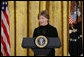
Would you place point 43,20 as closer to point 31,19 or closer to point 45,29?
point 45,29

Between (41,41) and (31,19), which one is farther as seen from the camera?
(31,19)

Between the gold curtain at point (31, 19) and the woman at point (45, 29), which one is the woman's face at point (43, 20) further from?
the gold curtain at point (31, 19)

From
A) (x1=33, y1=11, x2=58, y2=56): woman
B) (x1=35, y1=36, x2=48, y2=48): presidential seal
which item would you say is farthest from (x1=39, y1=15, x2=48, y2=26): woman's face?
(x1=35, y1=36, x2=48, y2=48): presidential seal

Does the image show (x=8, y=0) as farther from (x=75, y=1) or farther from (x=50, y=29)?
(x=75, y=1)

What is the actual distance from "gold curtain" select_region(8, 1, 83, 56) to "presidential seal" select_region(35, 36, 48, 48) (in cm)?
79

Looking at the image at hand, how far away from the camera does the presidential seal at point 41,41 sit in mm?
2346

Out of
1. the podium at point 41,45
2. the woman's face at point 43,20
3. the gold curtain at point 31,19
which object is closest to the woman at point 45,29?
the woman's face at point 43,20

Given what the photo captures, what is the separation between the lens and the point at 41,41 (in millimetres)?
2367

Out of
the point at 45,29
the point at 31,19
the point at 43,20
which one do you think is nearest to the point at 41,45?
the point at 45,29

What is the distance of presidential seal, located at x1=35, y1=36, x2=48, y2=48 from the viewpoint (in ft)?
7.70

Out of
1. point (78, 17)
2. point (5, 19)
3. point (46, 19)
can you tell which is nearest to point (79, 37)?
point (78, 17)

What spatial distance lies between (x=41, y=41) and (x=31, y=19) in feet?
2.92

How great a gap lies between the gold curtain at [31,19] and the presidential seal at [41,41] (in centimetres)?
79

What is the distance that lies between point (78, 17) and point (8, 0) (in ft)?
4.94
